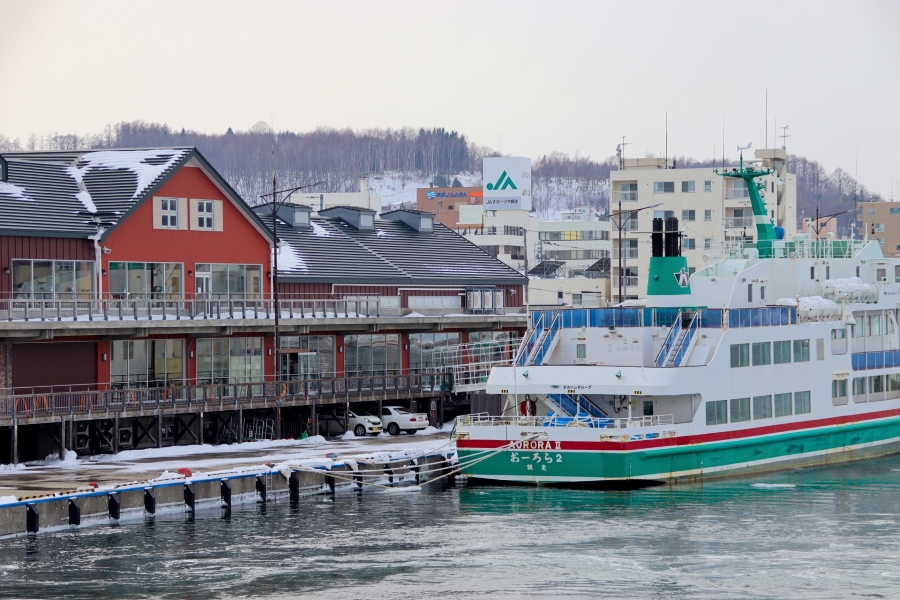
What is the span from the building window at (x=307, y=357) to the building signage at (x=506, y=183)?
3235 inches

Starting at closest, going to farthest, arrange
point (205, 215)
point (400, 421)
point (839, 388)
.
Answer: point (839, 388) → point (400, 421) → point (205, 215)

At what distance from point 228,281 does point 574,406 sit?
1993 cm

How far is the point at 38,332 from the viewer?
4775 cm

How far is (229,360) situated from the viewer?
5716 centimetres

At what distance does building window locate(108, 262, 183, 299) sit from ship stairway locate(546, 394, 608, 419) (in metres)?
18.6

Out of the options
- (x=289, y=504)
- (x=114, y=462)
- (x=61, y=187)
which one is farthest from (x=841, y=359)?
(x=61, y=187)

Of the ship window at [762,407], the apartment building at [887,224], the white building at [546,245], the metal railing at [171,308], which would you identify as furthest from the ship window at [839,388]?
the apartment building at [887,224]

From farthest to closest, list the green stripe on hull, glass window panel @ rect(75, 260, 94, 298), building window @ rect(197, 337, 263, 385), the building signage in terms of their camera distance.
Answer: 1. the building signage
2. building window @ rect(197, 337, 263, 385)
3. glass window panel @ rect(75, 260, 94, 298)
4. the green stripe on hull

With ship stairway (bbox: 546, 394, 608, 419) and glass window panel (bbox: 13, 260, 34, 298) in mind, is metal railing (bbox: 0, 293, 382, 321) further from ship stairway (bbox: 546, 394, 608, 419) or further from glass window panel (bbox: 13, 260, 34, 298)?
ship stairway (bbox: 546, 394, 608, 419)

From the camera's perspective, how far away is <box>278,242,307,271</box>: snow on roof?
2499 inches

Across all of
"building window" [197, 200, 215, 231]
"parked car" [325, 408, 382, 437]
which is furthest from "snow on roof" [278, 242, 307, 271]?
"parked car" [325, 408, 382, 437]

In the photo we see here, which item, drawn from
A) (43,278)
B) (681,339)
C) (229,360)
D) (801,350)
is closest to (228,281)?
(229,360)

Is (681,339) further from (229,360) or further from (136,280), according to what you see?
(136,280)

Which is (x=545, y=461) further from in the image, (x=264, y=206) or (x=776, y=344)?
(x=264, y=206)
